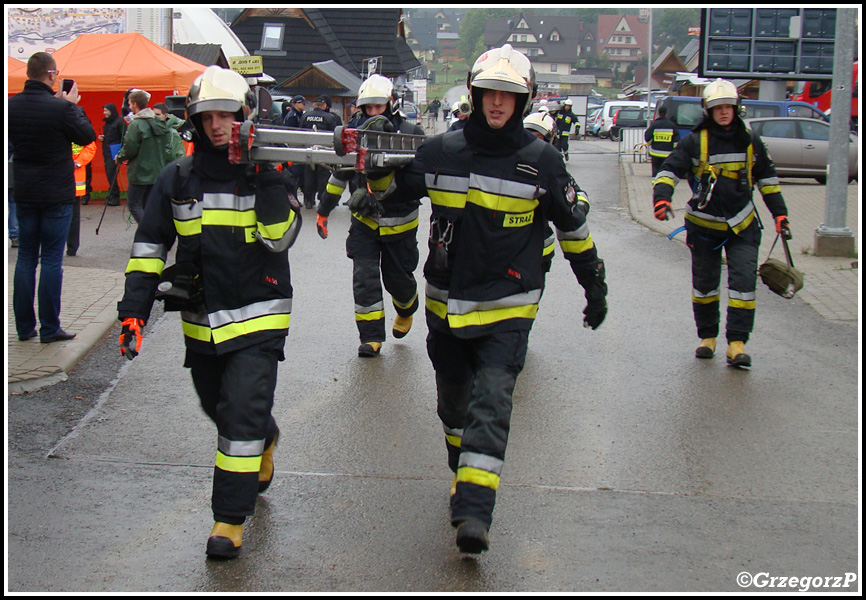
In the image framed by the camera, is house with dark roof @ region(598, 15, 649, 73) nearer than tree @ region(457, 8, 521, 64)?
No

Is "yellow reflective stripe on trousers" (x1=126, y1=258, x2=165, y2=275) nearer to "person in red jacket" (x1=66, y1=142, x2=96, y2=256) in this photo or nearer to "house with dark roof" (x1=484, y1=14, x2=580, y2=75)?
"person in red jacket" (x1=66, y1=142, x2=96, y2=256)

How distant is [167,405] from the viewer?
5.98m

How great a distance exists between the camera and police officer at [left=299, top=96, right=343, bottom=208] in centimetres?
1576

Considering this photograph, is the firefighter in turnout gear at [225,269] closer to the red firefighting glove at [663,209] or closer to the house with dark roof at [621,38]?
the red firefighting glove at [663,209]

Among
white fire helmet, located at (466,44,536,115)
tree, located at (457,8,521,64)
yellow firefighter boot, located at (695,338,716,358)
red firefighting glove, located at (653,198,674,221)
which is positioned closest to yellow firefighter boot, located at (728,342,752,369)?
yellow firefighter boot, located at (695,338,716,358)

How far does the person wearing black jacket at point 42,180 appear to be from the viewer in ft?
22.8

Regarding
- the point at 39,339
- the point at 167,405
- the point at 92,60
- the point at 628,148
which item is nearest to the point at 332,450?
the point at 167,405

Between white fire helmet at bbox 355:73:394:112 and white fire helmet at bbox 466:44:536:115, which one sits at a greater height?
white fire helmet at bbox 355:73:394:112

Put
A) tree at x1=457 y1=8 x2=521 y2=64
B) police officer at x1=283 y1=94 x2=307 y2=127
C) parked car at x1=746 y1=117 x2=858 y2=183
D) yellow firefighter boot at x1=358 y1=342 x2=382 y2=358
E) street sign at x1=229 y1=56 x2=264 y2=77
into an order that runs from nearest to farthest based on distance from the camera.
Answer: yellow firefighter boot at x1=358 y1=342 x2=382 y2=358 < police officer at x1=283 y1=94 x2=307 y2=127 < parked car at x1=746 y1=117 x2=858 y2=183 < street sign at x1=229 y1=56 x2=264 y2=77 < tree at x1=457 y1=8 x2=521 y2=64

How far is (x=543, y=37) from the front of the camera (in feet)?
416

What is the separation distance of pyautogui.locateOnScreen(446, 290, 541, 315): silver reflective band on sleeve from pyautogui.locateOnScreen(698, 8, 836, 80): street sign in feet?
53.3

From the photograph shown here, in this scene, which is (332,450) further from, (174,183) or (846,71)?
(846,71)

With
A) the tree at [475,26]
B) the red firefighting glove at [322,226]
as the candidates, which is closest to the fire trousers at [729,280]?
the red firefighting glove at [322,226]

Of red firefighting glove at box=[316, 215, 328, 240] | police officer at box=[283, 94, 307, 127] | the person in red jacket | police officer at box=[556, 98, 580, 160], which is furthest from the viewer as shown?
police officer at box=[556, 98, 580, 160]
